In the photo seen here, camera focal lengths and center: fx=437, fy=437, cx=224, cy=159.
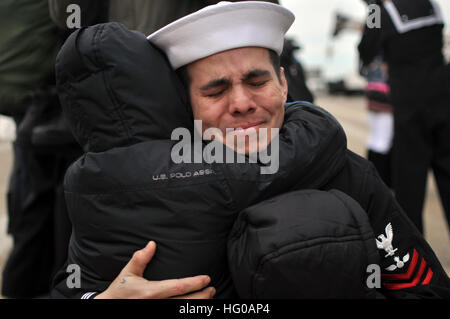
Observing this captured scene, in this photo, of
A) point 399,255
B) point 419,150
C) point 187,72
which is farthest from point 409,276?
point 419,150

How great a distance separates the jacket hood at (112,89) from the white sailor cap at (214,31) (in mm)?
76

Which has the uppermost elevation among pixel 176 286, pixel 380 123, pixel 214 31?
pixel 214 31

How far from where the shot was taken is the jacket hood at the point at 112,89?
107 cm

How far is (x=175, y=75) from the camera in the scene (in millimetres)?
1200

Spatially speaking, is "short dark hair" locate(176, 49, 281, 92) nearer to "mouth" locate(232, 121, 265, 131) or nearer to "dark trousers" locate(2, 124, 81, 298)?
"mouth" locate(232, 121, 265, 131)

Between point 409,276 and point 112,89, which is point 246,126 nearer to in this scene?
point 112,89

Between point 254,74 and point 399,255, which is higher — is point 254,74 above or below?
above

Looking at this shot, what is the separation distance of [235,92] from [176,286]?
507mm

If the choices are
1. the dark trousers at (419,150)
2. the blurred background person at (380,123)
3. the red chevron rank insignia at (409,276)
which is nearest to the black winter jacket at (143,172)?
the red chevron rank insignia at (409,276)

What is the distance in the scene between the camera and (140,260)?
982 mm

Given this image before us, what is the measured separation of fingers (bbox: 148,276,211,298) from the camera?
0.97 meters

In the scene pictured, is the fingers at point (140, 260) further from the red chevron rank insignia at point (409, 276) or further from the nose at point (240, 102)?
the red chevron rank insignia at point (409, 276)

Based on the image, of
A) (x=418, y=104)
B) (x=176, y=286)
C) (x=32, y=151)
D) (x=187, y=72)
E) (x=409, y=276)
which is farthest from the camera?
(x=418, y=104)
